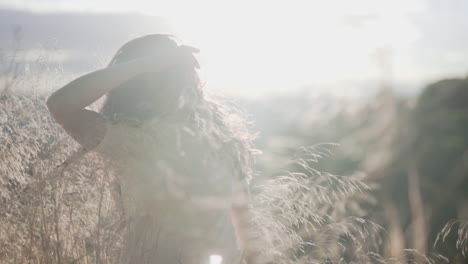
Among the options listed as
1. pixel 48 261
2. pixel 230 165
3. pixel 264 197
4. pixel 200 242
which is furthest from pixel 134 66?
pixel 264 197

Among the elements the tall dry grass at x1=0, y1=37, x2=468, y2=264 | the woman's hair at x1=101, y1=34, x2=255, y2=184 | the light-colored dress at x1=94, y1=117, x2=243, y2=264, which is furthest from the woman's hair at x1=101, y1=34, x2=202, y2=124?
the tall dry grass at x1=0, y1=37, x2=468, y2=264

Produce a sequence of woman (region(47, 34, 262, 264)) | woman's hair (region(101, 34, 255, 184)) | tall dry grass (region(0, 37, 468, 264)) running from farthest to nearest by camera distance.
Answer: tall dry grass (region(0, 37, 468, 264))
woman's hair (region(101, 34, 255, 184))
woman (region(47, 34, 262, 264))

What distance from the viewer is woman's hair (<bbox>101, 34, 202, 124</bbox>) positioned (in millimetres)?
1979

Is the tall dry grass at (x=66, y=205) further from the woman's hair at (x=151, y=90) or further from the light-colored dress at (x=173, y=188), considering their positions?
the woman's hair at (x=151, y=90)

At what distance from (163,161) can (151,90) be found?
1.19 feet

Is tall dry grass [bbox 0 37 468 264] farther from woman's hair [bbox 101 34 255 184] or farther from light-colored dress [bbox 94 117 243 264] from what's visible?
woman's hair [bbox 101 34 255 184]

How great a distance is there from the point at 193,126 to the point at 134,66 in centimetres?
30

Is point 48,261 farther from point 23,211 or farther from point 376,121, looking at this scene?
point 376,121

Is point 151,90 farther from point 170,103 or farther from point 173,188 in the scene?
point 173,188

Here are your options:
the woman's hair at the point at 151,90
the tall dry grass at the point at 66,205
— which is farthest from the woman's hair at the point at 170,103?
the tall dry grass at the point at 66,205

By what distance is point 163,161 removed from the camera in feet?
6.00

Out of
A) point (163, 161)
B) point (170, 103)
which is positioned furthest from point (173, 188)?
point (170, 103)

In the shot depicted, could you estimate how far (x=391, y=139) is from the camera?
2.01m

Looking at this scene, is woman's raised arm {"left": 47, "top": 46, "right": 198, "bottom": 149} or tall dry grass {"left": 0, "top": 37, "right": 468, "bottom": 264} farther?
tall dry grass {"left": 0, "top": 37, "right": 468, "bottom": 264}
